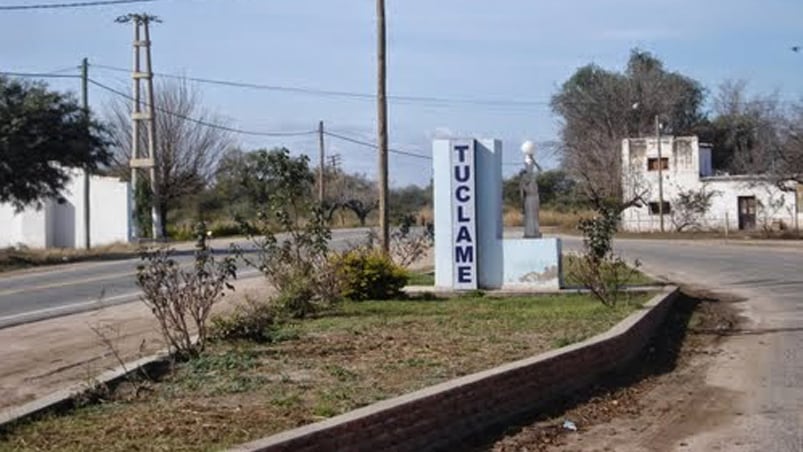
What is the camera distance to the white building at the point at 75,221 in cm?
6375

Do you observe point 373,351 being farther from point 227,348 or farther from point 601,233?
point 601,233

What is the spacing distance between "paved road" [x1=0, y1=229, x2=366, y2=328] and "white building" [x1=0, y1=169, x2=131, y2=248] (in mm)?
26178

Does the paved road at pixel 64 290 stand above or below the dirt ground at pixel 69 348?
above

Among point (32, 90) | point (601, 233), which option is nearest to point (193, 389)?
point (601, 233)

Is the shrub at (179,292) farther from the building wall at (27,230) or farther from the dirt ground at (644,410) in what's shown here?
the building wall at (27,230)

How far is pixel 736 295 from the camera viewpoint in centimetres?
2369

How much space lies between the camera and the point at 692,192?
2766 inches

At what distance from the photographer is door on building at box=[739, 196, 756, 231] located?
6756cm

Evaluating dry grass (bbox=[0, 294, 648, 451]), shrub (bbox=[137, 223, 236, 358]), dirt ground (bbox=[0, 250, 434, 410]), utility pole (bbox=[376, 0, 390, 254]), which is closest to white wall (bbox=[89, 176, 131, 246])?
utility pole (bbox=[376, 0, 390, 254])

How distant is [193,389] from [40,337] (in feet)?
22.1

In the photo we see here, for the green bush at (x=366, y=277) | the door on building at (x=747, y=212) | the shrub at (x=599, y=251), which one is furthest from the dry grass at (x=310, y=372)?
the door on building at (x=747, y=212)

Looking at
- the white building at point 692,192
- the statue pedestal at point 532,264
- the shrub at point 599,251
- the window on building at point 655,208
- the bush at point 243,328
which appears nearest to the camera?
the bush at point 243,328

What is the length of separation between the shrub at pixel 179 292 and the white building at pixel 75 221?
169ft

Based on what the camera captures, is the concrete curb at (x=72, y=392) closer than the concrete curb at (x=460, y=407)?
No
